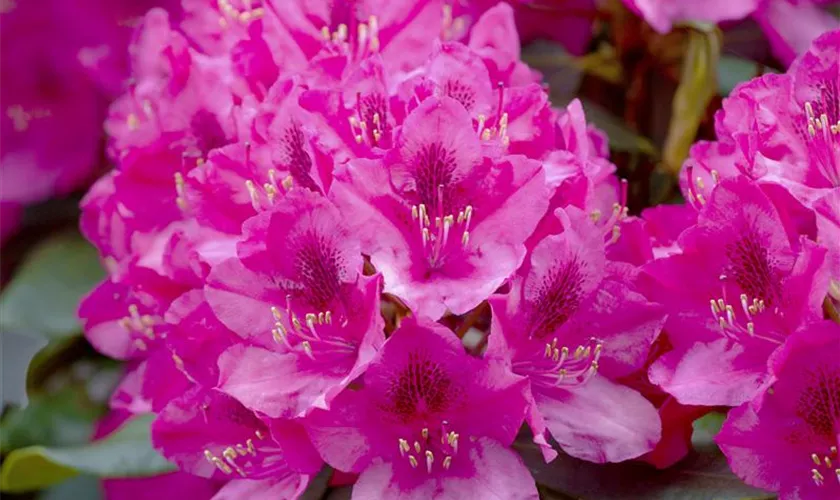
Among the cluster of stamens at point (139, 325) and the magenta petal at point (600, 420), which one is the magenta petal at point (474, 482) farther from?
the cluster of stamens at point (139, 325)

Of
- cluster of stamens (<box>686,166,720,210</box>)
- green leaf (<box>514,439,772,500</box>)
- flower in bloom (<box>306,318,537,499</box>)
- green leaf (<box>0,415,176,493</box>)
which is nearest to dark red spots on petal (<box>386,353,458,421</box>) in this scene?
flower in bloom (<box>306,318,537,499</box>)

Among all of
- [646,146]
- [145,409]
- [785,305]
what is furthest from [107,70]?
[785,305]

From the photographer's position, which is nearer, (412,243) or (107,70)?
(412,243)

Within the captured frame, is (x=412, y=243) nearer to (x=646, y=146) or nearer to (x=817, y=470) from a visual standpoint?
(x=817, y=470)

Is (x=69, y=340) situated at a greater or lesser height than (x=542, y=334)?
lesser

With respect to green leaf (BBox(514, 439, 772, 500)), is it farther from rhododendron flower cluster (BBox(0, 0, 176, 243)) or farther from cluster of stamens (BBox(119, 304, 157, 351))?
rhododendron flower cluster (BBox(0, 0, 176, 243))

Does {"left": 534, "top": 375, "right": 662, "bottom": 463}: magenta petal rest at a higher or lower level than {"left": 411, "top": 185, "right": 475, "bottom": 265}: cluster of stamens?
lower

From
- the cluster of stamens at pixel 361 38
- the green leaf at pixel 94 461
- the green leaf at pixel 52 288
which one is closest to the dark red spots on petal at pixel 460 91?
the cluster of stamens at pixel 361 38
